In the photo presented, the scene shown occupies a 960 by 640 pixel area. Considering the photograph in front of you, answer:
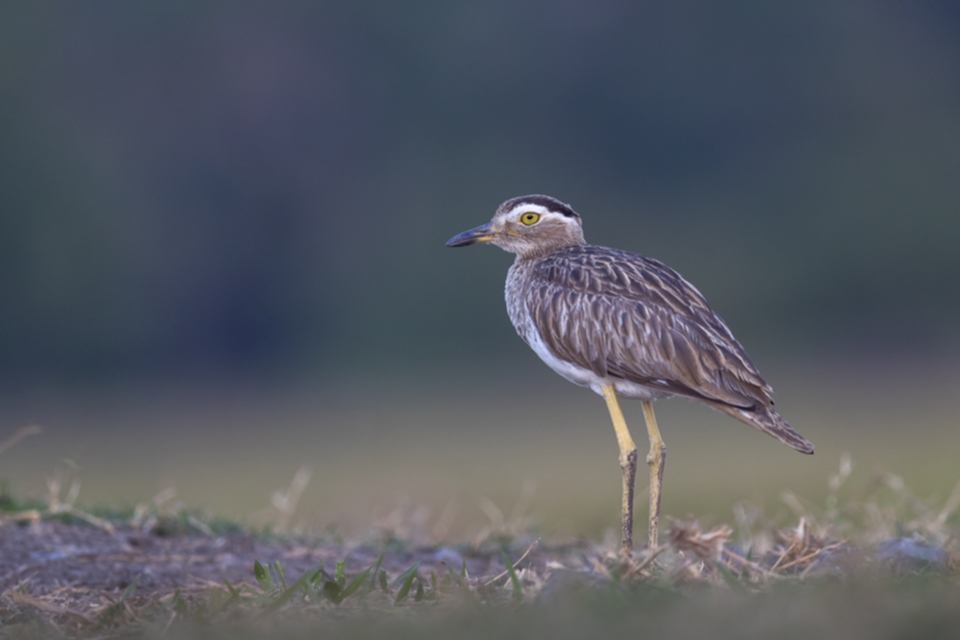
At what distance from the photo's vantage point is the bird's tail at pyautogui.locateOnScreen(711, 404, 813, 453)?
5133 mm

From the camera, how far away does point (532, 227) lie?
22.7 feet

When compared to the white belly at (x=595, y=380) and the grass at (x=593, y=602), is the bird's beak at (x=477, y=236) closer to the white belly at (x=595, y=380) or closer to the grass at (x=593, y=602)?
the white belly at (x=595, y=380)

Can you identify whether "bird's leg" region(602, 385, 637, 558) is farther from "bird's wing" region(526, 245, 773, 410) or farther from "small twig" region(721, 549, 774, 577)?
"small twig" region(721, 549, 774, 577)

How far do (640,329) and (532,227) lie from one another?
1529 millimetres

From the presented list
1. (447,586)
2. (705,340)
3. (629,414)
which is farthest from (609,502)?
(447,586)

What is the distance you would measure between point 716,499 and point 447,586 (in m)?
14.7

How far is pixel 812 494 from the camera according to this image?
1620 centimetres

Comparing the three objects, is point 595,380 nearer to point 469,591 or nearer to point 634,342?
point 634,342

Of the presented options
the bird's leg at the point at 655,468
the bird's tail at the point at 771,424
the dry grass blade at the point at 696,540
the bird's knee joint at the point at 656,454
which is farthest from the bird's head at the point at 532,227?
the dry grass blade at the point at 696,540

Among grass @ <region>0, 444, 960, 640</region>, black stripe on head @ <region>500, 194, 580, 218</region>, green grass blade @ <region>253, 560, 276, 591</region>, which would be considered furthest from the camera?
black stripe on head @ <region>500, 194, 580, 218</region>

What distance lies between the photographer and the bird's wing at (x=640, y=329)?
17.8ft

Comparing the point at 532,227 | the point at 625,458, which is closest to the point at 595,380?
the point at 625,458

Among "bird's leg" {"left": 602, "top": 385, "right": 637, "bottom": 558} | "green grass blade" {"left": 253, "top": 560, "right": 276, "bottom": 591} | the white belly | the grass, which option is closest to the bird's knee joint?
"bird's leg" {"left": 602, "top": 385, "right": 637, "bottom": 558}

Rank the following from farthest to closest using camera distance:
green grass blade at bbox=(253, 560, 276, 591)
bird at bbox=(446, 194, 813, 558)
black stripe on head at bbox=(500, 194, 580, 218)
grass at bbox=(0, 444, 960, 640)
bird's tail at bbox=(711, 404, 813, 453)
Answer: black stripe on head at bbox=(500, 194, 580, 218) < bird at bbox=(446, 194, 813, 558) < bird's tail at bbox=(711, 404, 813, 453) < green grass blade at bbox=(253, 560, 276, 591) < grass at bbox=(0, 444, 960, 640)
